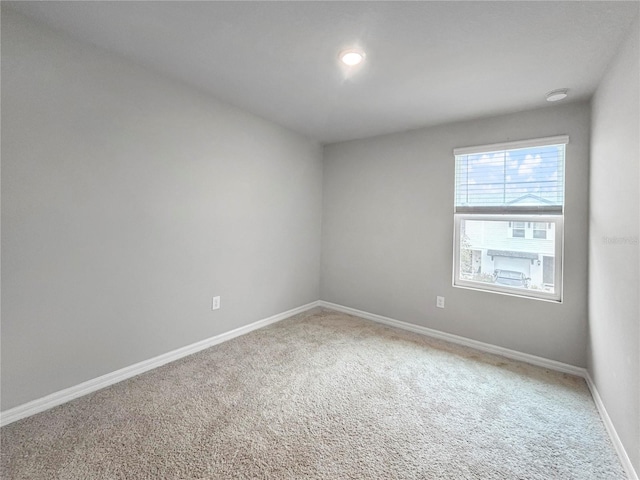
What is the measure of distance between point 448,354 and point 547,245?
53.7 inches

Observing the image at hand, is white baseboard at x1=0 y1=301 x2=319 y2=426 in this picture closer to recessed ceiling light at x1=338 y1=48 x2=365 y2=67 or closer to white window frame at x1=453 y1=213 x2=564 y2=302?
white window frame at x1=453 y1=213 x2=564 y2=302

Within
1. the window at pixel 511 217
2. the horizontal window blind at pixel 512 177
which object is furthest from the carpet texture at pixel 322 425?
the horizontal window blind at pixel 512 177

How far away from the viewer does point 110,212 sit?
6.73ft

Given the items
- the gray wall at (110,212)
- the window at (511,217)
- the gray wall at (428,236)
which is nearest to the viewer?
the gray wall at (110,212)

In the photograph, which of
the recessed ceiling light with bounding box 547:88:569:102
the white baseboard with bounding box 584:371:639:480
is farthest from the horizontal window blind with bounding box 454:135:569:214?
the white baseboard with bounding box 584:371:639:480

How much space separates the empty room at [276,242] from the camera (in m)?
1.54

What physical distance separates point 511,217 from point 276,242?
8.19 ft

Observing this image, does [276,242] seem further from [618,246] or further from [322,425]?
[618,246]

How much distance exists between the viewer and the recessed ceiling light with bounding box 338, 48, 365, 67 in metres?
1.86

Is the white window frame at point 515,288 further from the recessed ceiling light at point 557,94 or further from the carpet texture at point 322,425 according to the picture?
the recessed ceiling light at point 557,94

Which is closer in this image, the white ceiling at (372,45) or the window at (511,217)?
the white ceiling at (372,45)

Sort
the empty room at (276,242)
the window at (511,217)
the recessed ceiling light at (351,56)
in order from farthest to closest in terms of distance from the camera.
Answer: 1. the window at (511,217)
2. the recessed ceiling light at (351,56)
3. the empty room at (276,242)

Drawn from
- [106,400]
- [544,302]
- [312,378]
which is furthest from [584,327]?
[106,400]

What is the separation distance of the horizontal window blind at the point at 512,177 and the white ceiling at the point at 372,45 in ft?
1.28
